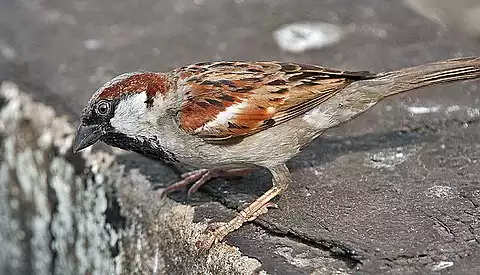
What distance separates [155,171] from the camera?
4285 mm

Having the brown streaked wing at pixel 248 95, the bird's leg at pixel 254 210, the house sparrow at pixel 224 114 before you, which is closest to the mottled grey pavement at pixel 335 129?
→ the bird's leg at pixel 254 210

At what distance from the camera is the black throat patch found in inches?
150

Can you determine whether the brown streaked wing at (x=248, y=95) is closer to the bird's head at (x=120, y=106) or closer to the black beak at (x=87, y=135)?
the bird's head at (x=120, y=106)

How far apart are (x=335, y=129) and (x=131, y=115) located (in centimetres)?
122

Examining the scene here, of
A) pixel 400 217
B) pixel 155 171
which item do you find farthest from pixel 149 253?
pixel 400 217

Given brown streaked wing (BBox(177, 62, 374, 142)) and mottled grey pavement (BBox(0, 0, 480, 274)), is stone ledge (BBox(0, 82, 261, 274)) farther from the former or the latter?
brown streaked wing (BBox(177, 62, 374, 142))

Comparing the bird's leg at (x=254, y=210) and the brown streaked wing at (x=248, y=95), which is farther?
the brown streaked wing at (x=248, y=95)

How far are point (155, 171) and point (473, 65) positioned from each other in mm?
1565

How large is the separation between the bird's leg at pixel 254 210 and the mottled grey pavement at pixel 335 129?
41 mm

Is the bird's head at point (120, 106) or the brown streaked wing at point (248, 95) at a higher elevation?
the bird's head at point (120, 106)

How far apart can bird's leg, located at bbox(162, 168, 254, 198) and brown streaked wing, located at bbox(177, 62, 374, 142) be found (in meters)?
0.39

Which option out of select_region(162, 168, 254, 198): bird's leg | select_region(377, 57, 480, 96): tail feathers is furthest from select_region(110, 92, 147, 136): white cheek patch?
select_region(377, 57, 480, 96): tail feathers

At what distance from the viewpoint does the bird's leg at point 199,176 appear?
13.3ft

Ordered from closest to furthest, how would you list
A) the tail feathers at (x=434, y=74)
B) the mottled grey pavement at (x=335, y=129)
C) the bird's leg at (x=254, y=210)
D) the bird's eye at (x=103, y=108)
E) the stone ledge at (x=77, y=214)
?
the mottled grey pavement at (x=335, y=129)
the bird's leg at (x=254, y=210)
the bird's eye at (x=103, y=108)
the stone ledge at (x=77, y=214)
the tail feathers at (x=434, y=74)
